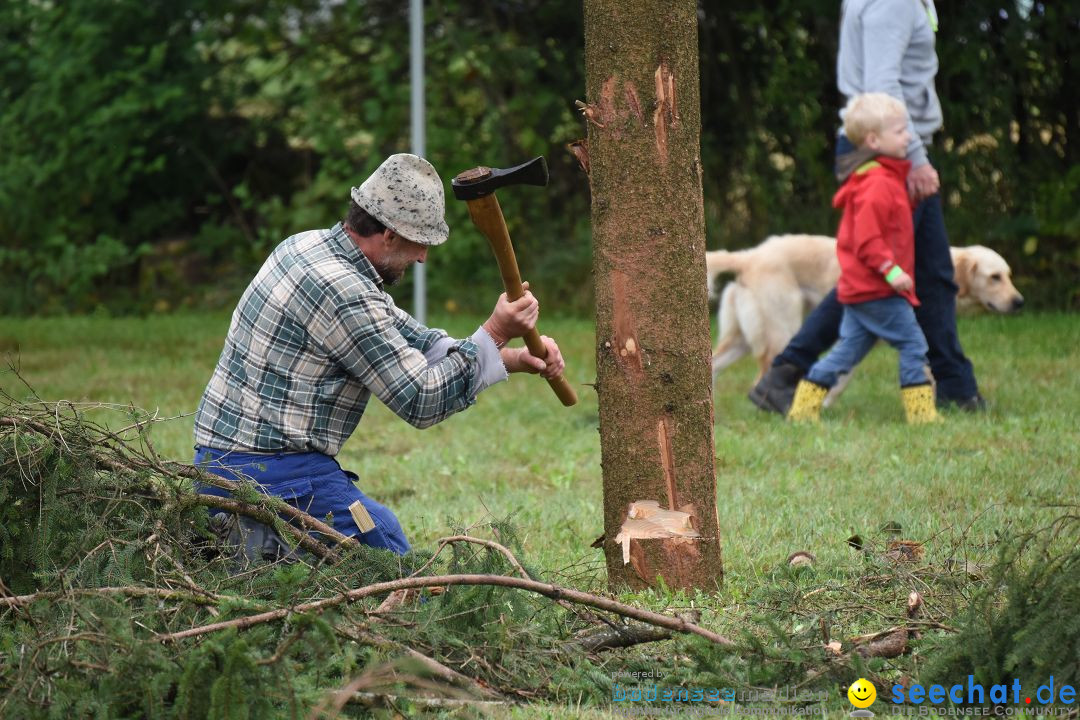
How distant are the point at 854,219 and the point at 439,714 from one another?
4.47m

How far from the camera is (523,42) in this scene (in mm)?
13055

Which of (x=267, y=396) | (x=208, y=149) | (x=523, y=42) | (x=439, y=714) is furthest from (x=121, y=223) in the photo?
(x=439, y=714)

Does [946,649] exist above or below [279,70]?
below

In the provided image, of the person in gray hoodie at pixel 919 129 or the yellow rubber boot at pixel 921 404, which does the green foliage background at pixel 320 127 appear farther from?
the yellow rubber boot at pixel 921 404

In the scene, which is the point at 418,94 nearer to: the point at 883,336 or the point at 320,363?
the point at 883,336

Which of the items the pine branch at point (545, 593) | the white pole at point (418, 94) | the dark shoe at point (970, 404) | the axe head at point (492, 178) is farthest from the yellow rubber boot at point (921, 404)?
the white pole at point (418, 94)

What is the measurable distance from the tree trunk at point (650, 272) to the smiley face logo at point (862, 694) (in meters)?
0.93

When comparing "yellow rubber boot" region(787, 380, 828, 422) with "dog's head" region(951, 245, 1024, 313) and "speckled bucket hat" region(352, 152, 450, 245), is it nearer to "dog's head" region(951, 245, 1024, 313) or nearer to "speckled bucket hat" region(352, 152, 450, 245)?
"dog's head" region(951, 245, 1024, 313)

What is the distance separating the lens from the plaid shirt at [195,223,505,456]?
12.6ft

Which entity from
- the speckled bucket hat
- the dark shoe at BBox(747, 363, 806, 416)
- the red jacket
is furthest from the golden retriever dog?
the speckled bucket hat

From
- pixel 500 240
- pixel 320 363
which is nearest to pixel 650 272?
pixel 500 240

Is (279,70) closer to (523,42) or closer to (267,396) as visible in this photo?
(523,42)

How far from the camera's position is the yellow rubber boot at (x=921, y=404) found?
6840 mm

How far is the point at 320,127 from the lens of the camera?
12898 mm
